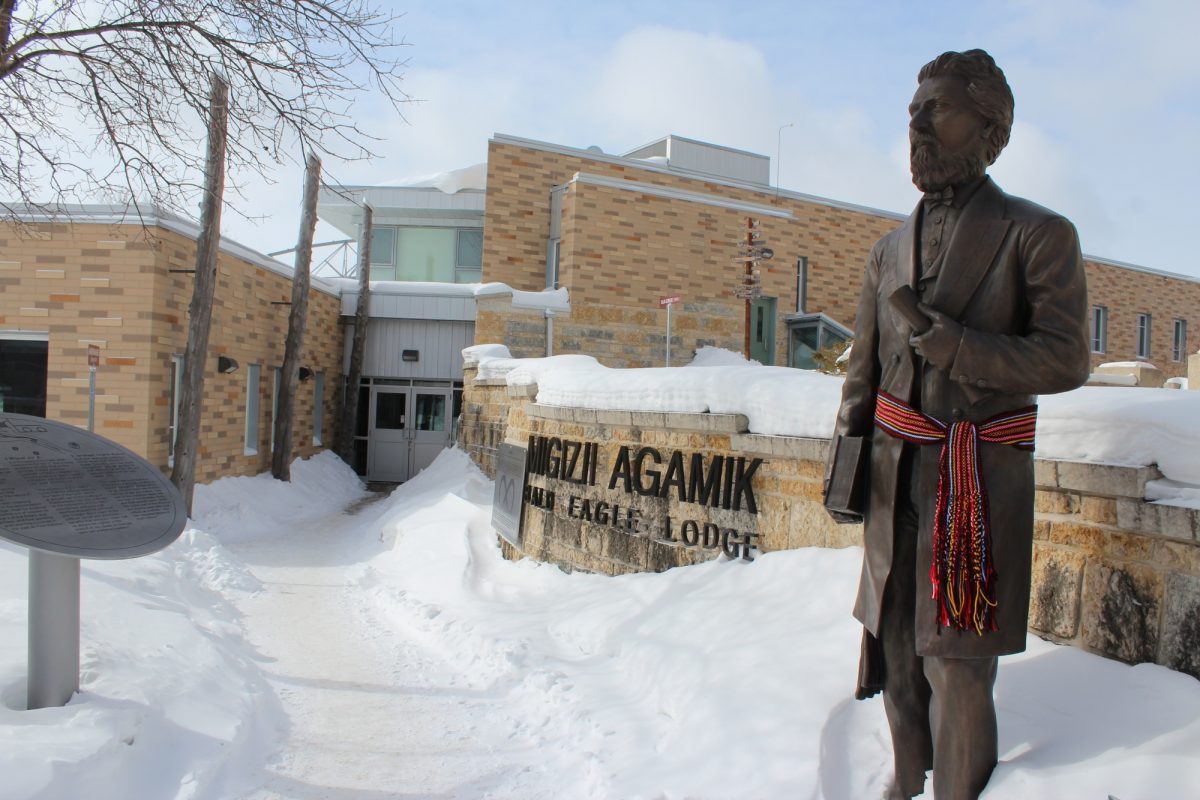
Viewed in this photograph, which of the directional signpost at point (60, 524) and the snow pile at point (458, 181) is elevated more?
the snow pile at point (458, 181)

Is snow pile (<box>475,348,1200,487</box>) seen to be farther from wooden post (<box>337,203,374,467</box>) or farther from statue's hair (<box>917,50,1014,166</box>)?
wooden post (<box>337,203,374,467</box>)

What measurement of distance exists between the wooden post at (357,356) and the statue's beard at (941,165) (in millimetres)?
17742

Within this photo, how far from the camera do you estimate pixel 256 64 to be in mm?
6113

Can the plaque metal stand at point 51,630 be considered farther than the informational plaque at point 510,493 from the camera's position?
No

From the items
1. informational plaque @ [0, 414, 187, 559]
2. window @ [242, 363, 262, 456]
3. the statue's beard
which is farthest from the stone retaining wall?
window @ [242, 363, 262, 456]

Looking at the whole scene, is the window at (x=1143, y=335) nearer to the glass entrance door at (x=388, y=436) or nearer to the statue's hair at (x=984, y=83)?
the glass entrance door at (x=388, y=436)

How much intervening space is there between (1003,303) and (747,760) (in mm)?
2128

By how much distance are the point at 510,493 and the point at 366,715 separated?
3776 millimetres

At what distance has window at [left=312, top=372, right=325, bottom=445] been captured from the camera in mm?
19000

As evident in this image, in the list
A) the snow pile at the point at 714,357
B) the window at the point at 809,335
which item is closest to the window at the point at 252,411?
the snow pile at the point at 714,357

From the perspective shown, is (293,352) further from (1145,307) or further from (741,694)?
(1145,307)

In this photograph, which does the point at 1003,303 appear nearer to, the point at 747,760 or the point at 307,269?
the point at 747,760

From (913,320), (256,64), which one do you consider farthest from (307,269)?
(913,320)

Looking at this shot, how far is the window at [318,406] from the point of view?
19.0 meters
